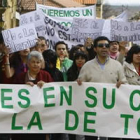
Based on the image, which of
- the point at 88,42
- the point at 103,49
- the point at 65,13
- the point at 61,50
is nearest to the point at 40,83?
the point at 103,49

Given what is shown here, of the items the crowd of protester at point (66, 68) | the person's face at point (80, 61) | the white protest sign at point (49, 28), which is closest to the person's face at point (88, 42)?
the white protest sign at point (49, 28)

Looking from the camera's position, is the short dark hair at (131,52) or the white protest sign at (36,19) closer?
the short dark hair at (131,52)

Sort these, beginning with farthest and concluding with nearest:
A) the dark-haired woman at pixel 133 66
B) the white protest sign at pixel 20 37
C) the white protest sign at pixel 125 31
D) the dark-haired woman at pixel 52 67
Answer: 1. the white protest sign at pixel 125 31
2. the white protest sign at pixel 20 37
3. the dark-haired woman at pixel 52 67
4. the dark-haired woman at pixel 133 66

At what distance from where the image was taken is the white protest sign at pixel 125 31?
9570 mm

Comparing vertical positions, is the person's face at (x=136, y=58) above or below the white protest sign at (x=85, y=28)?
below

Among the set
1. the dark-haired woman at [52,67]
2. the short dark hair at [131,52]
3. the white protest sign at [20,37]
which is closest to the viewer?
the short dark hair at [131,52]

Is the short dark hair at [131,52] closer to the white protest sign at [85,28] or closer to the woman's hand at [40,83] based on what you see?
the woman's hand at [40,83]

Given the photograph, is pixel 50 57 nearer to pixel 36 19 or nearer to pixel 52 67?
pixel 52 67

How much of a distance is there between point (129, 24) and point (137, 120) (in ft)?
8.96

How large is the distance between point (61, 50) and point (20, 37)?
794 millimetres

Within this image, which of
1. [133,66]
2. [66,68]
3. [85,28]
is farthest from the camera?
[85,28]

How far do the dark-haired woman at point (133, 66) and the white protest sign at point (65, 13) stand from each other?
12.1 ft

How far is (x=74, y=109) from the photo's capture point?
727 centimetres

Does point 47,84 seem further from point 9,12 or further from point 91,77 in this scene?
point 9,12
